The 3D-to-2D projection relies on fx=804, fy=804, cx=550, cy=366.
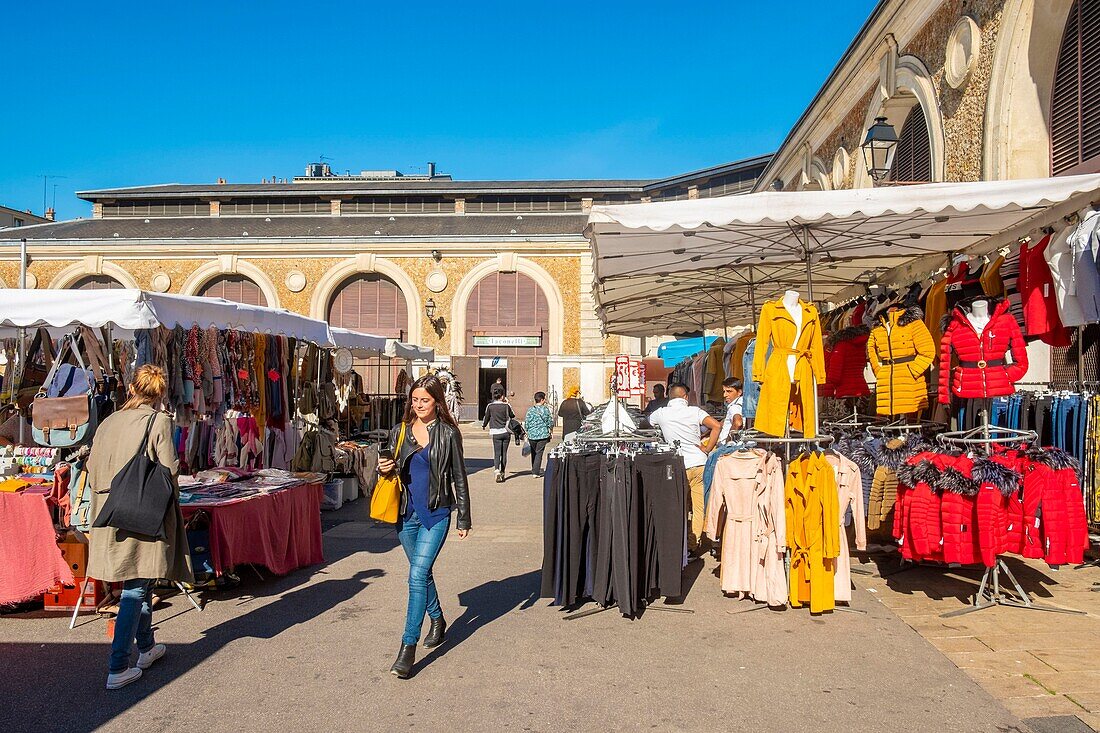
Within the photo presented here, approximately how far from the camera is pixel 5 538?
5934 millimetres

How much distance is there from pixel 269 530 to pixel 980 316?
19.6 ft

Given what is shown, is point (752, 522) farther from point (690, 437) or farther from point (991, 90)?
point (991, 90)

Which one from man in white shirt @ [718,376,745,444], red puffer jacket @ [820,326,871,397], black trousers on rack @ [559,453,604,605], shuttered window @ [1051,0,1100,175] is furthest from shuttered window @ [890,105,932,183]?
black trousers on rack @ [559,453,604,605]

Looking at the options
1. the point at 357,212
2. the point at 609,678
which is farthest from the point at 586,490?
the point at 357,212

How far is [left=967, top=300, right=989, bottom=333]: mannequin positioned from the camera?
6.01 meters

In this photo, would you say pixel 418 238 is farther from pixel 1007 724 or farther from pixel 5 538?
pixel 1007 724

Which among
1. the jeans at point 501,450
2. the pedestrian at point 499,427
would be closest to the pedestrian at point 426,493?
the pedestrian at point 499,427

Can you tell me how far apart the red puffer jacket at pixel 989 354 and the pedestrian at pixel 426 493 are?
3830 millimetres

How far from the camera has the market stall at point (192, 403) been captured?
20.7ft

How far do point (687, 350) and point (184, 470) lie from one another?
9.75 meters

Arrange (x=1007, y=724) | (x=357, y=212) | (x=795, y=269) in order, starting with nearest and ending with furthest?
(x=1007, y=724), (x=795, y=269), (x=357, y=212)

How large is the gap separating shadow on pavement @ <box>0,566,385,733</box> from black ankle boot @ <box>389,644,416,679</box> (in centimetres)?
128

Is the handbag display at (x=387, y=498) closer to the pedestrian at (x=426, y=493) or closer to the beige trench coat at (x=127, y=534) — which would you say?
the pedestrian at (x=426, y=493)

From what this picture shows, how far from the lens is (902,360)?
665 centimetres
